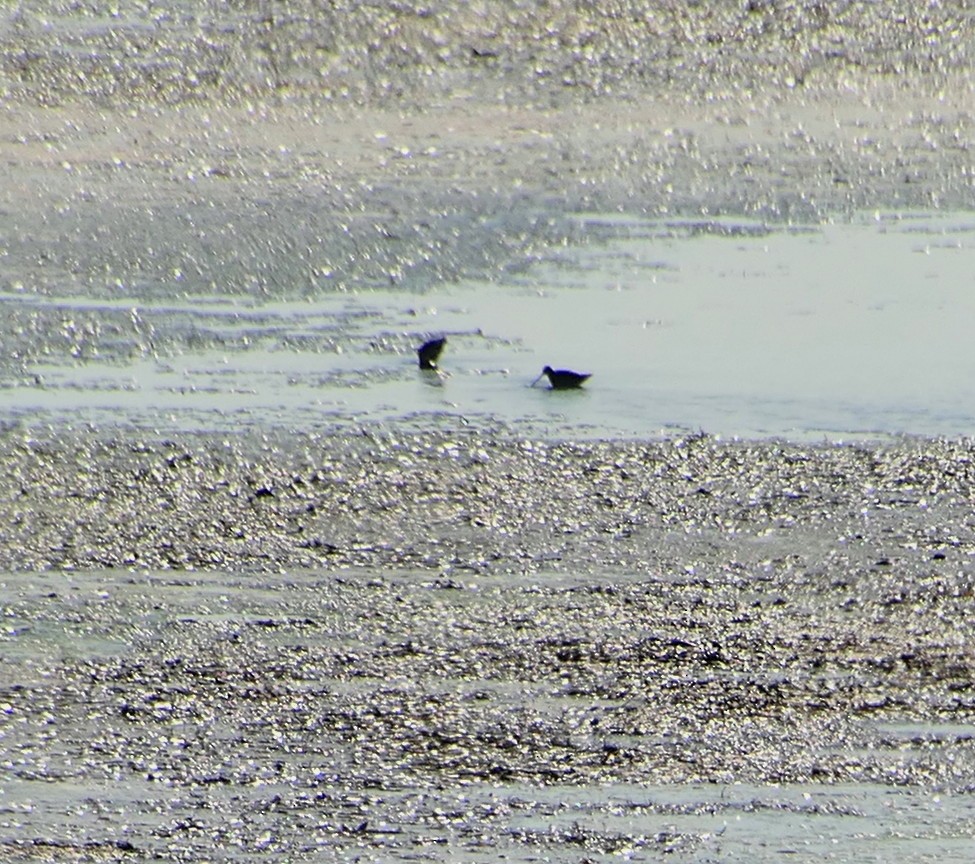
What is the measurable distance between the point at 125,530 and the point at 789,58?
5489 millimetres

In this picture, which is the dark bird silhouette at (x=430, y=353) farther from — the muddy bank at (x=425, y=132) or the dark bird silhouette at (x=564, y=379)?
the muddy bank at (x=425, y=132)

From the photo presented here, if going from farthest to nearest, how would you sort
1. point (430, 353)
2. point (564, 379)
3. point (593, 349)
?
1. point (593, 349)
2. point (430, 353)
3. point (564, 379)

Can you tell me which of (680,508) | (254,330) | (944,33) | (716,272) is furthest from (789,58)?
(680,508)

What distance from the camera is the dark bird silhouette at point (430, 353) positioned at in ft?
17.9

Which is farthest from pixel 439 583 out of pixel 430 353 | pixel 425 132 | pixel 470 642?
pixel 425 132

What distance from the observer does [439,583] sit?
390 cm

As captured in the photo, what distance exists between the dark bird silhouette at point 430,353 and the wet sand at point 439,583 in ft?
1.70

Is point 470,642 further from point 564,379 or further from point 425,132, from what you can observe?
point 425,132

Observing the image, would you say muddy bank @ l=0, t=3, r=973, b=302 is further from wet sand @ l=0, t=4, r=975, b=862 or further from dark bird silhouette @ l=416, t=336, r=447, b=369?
dark bird silhouette @ l=416, t=336, r=447, b=369

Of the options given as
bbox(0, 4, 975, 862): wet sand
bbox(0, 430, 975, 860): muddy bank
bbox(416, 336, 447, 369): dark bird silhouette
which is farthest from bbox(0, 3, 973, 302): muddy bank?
bbox(0, 430, 975, 860): muddy bank

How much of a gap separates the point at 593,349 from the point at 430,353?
481mm

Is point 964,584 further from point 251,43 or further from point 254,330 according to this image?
point 251,43

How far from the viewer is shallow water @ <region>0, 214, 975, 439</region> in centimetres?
507

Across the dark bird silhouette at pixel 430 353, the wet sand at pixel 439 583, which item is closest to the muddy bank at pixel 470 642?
the wet sand at pixel 439 583
